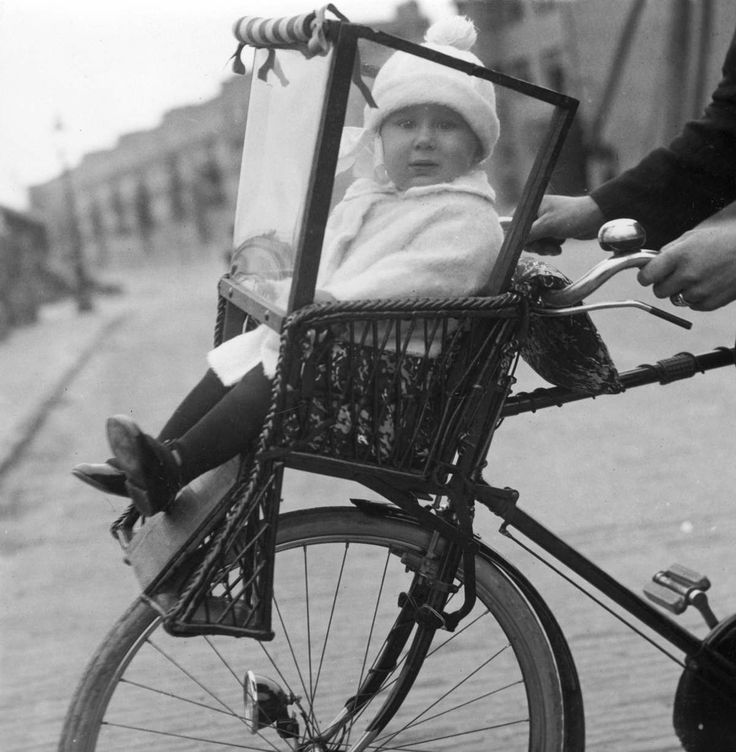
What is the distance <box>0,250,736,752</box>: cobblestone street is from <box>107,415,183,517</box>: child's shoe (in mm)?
464

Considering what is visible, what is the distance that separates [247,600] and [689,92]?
774 cm

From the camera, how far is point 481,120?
73.2 inches

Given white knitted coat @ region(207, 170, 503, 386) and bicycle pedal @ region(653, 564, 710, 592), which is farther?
bicycle pedal @ region(653, 564, 710, 592)

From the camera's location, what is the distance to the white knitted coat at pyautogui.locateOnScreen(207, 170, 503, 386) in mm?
1835

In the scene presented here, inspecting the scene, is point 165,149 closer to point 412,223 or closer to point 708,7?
point 708,7

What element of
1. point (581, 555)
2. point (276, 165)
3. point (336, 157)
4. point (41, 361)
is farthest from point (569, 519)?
point (41, 361)

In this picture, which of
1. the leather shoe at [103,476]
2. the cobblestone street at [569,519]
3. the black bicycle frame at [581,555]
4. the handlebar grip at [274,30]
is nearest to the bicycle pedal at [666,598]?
the black bicycle frame at [581,555]

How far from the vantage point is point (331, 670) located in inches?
136

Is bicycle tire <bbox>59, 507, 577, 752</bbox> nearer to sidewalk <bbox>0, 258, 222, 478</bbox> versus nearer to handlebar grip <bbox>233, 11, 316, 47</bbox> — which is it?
handlebar grip <bbox>233, 11, 316, 47</bbox>

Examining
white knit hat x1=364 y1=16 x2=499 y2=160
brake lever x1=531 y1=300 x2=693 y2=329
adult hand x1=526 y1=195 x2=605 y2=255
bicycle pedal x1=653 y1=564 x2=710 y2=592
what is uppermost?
white knit hat x1=364 y1=16 x2=499 y2=160

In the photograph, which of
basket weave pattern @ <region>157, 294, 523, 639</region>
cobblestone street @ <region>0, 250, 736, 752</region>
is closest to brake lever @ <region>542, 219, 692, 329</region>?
basket weave pattern @ <region>157, 294, 523, 639</region>

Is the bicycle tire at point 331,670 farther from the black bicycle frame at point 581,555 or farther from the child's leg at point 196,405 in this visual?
the child's leg at point 196,405

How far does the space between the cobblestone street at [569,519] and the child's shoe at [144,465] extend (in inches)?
18.3

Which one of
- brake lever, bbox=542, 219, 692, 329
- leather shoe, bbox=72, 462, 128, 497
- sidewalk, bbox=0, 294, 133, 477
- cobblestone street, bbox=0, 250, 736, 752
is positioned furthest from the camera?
sidewalk, bbox=0, 294, 133, 477
